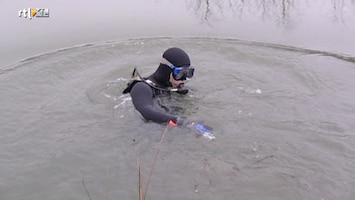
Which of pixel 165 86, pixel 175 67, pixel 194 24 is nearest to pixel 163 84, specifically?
pixel 165 86

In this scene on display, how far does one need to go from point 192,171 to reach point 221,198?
0.47 metres

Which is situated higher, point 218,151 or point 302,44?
point 302,44

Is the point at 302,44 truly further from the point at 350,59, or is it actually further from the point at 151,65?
the point at 151,65

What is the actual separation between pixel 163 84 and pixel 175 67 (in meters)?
0.33

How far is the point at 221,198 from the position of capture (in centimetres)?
348

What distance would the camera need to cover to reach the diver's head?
492cm

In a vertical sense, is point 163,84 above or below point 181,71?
below

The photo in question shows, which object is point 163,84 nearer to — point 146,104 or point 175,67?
point 175,67

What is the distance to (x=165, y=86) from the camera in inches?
204

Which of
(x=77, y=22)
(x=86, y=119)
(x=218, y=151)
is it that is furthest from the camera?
(x=77, y=22)

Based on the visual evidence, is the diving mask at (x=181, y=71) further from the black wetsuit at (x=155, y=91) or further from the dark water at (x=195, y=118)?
the dark water at (x=195, y=118)

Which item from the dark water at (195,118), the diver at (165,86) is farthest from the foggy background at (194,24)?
the diver at (165,86)

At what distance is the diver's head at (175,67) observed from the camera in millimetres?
4918

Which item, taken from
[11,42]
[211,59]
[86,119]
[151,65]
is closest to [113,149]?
[86,119]
